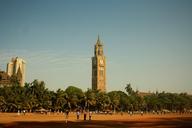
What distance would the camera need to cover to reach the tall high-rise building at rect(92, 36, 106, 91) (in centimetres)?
15100

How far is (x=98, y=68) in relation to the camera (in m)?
152

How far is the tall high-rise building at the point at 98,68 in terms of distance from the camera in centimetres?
15100

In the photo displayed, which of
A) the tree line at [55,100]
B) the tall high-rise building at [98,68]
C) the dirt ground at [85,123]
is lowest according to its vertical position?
the dirt ground at [85,123]

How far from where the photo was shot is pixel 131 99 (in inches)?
4958

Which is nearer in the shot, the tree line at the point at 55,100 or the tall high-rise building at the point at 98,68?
the tree line at the point at 55,100

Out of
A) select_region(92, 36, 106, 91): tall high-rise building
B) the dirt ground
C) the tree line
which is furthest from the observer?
select_region(92, 36, 106, 91): tall high-rise building

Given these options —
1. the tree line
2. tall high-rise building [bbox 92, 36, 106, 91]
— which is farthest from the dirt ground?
tall high-rise building [bbox 92, 36, 106, 91]

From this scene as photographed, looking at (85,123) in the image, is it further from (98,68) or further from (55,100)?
(98,68)

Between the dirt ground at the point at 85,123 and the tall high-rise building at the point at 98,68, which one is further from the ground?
the tall high-rise building at the point at 98,68

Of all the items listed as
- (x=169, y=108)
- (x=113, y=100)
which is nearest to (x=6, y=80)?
(x=113, y=100)

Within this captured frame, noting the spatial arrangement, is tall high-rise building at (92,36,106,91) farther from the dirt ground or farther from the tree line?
the dirt ground

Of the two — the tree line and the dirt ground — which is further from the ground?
the tree line

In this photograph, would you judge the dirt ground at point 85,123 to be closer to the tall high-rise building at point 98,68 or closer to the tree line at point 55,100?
the tree line at point 55,100

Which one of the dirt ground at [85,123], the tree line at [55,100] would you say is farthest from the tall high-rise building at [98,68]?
the dirt ground at [85,123]
